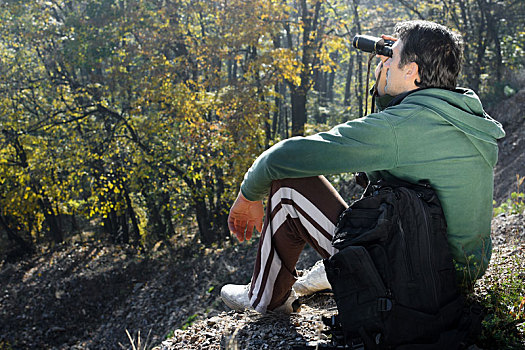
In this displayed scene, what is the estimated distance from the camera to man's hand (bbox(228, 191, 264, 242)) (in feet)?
8.27

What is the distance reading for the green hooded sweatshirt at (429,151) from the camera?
1.90 meters

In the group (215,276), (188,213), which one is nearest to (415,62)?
(215,276)

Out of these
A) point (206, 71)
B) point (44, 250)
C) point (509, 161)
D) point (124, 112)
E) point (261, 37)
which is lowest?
point (44, 250)

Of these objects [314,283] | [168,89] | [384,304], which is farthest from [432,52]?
[168,89]

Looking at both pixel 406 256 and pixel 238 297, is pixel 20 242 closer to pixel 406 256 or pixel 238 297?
pixel 238 297

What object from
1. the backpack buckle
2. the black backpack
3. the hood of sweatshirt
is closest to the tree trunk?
the black backpack

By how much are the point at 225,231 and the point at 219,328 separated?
894cm

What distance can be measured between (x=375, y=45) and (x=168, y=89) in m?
8.25

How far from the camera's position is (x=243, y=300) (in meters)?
2.85

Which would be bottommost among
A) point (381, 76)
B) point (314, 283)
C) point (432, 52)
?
point (314, 283)

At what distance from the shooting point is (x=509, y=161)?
358 inches

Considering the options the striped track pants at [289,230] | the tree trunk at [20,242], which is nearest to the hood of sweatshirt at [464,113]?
the striped track pants at [289,230]

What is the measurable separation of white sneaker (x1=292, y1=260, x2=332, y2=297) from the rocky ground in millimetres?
2201

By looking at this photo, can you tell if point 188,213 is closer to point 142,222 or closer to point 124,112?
point 142,222
